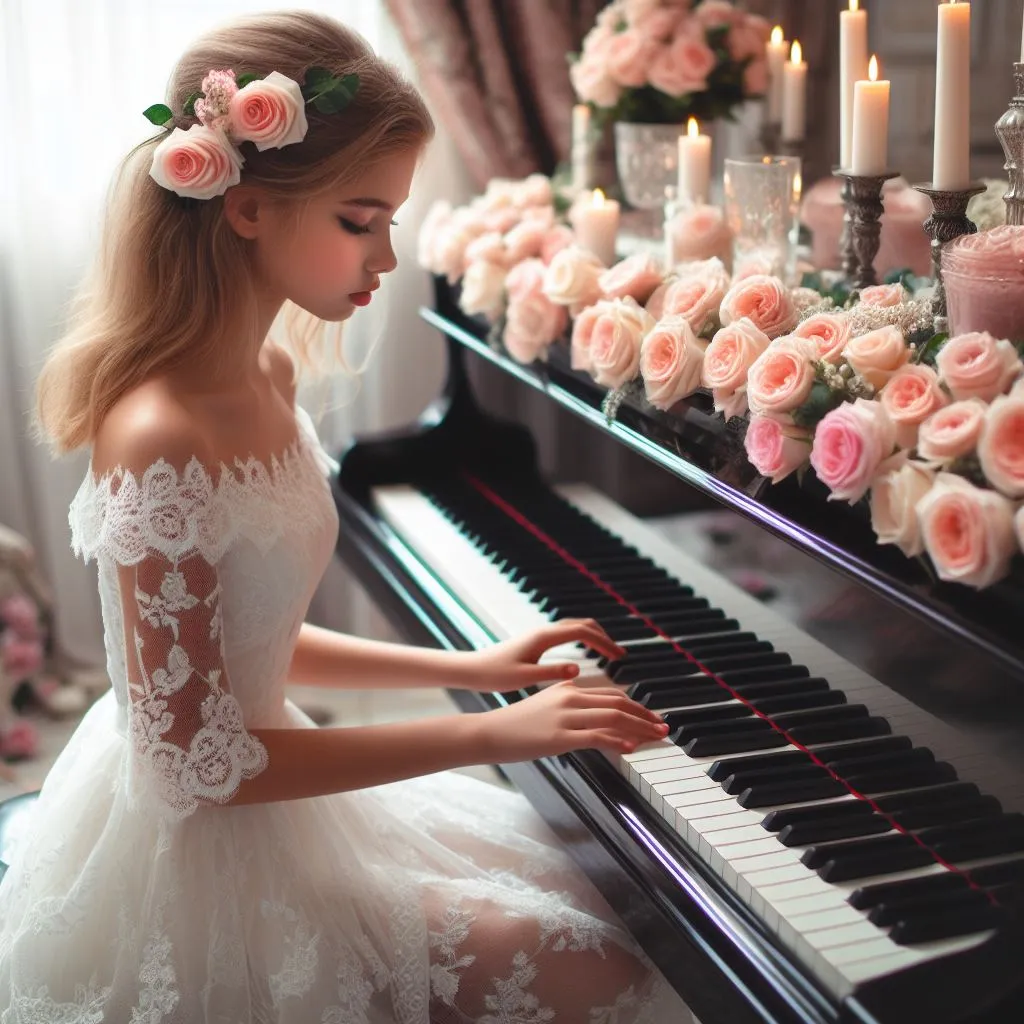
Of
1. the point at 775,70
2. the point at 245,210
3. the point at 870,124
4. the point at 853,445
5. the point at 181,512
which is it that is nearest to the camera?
the point at 853,445

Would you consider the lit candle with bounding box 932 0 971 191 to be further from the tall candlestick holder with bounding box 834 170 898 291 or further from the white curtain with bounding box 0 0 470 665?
the white curtain with bounding box 0 0 470 665

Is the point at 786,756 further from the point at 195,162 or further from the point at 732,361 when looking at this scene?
the point at 195,162

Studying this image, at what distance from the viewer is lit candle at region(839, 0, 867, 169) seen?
1862 mm

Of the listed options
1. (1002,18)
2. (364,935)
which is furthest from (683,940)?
(1002,18)

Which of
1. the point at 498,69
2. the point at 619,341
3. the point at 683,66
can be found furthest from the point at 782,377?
the point at 498,69

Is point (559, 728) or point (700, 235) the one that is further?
point (700, 235)

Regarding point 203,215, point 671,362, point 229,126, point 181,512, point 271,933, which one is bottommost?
point 271,933

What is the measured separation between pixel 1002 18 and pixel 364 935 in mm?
1746

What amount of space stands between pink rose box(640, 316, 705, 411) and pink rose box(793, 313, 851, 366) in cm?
18

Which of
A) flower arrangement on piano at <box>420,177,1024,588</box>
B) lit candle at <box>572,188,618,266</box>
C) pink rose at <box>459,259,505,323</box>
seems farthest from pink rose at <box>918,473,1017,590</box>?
pink rose at <box>459,259,505,323</box>

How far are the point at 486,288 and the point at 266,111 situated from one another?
0.91 m

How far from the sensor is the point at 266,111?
58.1 inches

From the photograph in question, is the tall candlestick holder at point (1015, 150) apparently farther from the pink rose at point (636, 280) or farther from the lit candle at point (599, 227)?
the lit candle at point (599, 227)

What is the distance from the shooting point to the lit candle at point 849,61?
6.11ft
